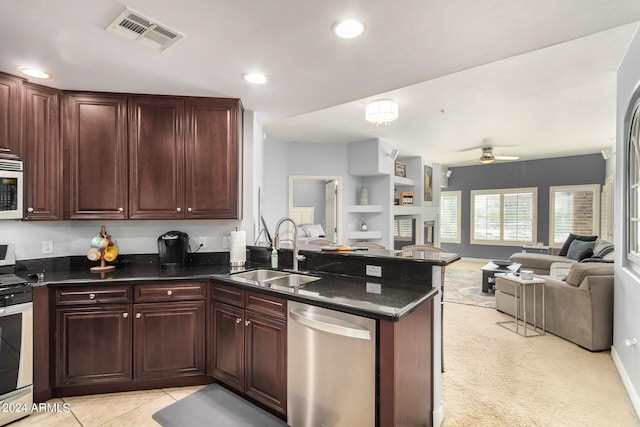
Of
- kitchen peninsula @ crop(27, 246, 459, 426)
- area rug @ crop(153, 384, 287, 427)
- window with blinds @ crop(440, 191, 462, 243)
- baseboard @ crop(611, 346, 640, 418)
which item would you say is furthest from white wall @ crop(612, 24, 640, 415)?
window with blinds @ crop(440, 191, 462, 243)

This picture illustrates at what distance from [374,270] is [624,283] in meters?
2.19

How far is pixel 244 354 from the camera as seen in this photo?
230 cm

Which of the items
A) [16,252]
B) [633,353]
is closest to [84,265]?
[16,252]

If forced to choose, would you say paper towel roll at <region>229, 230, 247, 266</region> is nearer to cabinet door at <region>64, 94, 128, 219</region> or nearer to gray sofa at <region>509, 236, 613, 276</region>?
cabinet door at <region>64, 94, 128, 219</region>

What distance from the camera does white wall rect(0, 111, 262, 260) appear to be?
8.85 feet

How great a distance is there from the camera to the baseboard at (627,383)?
7.48 ft

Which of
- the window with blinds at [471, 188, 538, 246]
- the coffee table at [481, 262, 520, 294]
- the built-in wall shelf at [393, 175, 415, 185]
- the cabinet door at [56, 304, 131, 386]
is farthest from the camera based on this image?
the window with blinds at [471, 188, 538, 246]

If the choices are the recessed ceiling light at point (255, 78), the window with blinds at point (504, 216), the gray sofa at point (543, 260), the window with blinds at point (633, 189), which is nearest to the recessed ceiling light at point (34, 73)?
the recessed ceiling light at point (255, 78)

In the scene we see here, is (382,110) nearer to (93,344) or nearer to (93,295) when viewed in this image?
(93,295)

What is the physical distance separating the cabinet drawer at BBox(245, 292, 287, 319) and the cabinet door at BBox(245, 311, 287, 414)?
0.04 m

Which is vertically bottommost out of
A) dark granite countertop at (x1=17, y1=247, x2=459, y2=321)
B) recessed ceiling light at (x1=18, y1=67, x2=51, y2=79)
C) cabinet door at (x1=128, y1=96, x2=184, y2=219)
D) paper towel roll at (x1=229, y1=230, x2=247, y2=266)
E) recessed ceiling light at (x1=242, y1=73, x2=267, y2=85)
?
dark granite countertop at (x1=17, y1=247, x2=459, y2=321)

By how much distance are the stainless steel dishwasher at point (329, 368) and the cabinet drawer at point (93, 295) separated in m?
1.35

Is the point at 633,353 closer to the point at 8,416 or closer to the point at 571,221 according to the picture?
the point at 8,416

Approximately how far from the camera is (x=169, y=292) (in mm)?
2480
